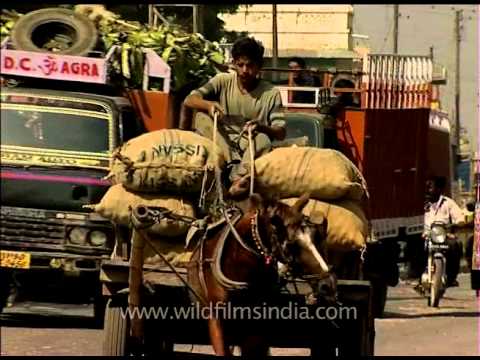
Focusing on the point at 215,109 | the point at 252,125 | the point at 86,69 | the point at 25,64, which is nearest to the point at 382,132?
the point at 86,69

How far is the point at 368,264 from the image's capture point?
15.5 meters

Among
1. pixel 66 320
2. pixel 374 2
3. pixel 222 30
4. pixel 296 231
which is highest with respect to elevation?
pixel 222 30

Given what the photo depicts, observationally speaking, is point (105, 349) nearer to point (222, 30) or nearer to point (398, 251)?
point (398, 251)

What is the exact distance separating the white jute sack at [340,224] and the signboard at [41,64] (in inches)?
184

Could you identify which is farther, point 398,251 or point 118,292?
point 398,251

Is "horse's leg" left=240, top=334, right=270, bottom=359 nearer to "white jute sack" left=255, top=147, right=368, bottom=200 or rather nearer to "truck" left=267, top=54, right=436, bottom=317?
"white jute sack" left=255, top=147, right=368, bottom=200

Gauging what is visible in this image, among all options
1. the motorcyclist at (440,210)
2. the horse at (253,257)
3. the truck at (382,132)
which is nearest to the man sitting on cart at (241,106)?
the horse at (253,257)

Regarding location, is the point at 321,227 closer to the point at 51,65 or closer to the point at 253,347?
the point at 253,347

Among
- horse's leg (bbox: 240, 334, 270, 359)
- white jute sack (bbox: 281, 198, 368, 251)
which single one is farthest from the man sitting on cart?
horse's leg (bbox: 240, 334, 270, 359)

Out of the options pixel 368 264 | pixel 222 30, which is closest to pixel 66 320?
pixel 368 264

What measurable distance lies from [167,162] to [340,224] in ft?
3.65

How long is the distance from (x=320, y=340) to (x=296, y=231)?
1.43 meters

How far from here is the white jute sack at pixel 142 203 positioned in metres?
7.66

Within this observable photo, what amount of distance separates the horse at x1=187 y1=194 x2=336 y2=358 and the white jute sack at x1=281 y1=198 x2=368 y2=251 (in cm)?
48
